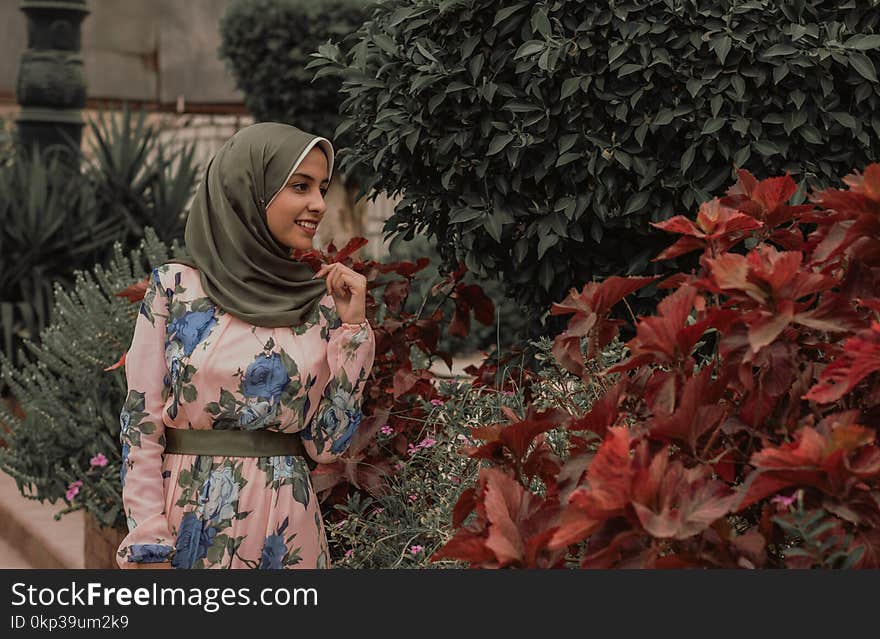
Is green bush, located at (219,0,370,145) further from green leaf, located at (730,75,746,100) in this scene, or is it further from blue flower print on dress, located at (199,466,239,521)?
blue flower print on dress, located at (199,466,239,521)

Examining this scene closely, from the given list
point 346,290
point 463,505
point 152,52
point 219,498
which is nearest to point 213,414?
point 219,498

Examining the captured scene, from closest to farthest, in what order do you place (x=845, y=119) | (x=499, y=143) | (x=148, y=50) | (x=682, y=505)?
(x=682, y=505) → (x=845, y=119) → (x=499, y=143) → (x=148, y=50)

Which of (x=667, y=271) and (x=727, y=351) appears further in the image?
(x=667, y=271)

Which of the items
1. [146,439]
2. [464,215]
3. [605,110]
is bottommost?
[146,439]

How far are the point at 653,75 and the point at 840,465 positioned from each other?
6.27 feet

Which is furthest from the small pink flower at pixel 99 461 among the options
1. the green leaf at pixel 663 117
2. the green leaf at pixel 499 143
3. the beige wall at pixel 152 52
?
the beige wall at pixel 152 52

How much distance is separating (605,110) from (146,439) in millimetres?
1590

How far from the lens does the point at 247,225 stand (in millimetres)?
2514

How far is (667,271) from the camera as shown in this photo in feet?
11.4

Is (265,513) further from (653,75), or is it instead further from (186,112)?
(186,112)

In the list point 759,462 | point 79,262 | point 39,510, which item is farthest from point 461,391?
point 79,262

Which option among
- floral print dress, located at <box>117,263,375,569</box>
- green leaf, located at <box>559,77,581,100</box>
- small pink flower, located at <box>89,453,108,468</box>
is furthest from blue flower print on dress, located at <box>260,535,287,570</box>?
small pink flower, located at <box>89,453,108,468</box>

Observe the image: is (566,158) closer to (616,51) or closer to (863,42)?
(616,51)

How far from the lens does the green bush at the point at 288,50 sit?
10.9m
